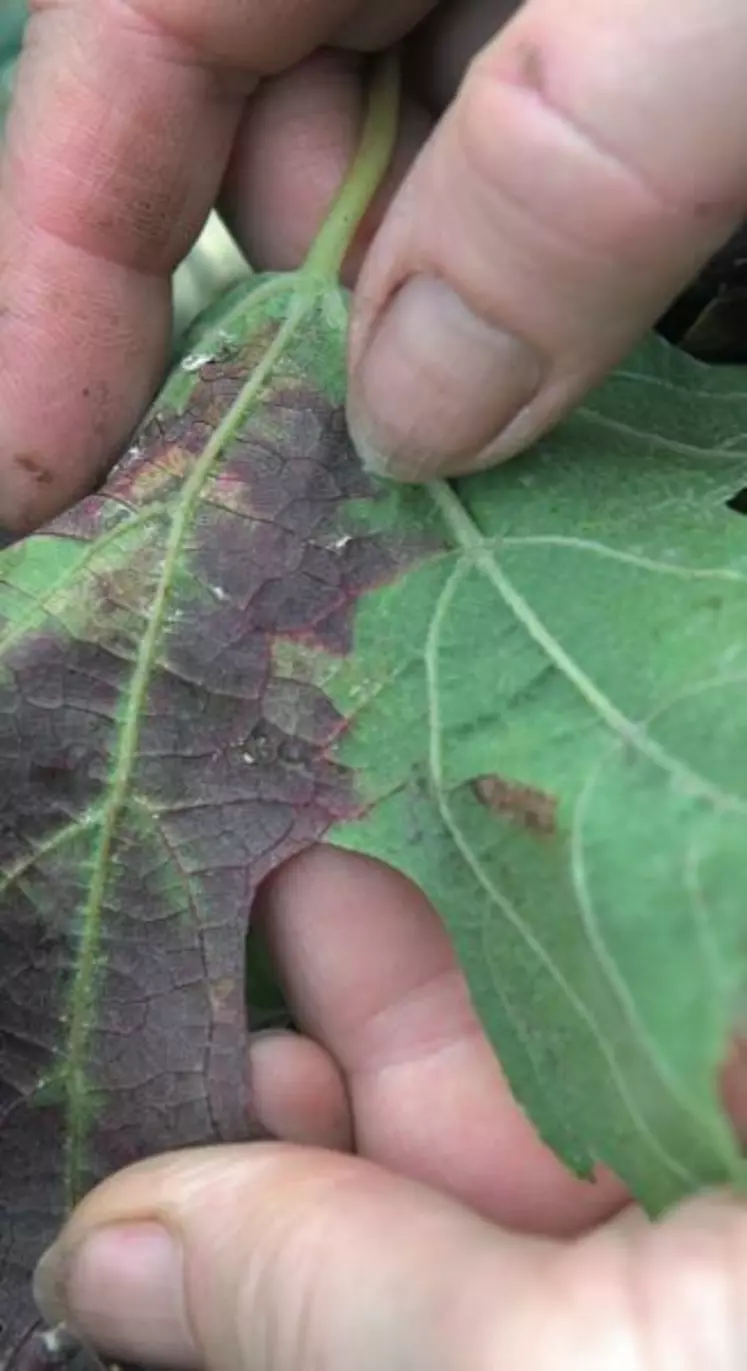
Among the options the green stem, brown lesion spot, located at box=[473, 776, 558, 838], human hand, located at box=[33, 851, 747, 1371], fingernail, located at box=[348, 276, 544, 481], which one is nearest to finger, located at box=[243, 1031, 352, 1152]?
human hand, located at box=[33, 851, 747, 1371]

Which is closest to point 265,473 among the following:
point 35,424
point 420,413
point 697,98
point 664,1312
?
point 420,413

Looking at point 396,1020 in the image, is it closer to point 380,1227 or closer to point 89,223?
point 380,1227

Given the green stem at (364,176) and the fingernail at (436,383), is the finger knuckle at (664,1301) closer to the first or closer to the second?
the fingernail at (436,383)

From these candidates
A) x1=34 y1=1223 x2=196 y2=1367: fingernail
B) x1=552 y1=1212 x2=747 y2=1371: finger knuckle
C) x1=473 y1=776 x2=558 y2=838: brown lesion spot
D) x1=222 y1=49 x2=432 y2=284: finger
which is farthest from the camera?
x1=222 y1=49 x2=432 y2=284: finger

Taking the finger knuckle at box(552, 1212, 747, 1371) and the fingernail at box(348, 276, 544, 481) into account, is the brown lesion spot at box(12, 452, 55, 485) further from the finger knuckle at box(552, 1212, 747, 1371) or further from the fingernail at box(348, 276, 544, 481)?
the finger knuckle at box(552, 1212, 747, 1371)

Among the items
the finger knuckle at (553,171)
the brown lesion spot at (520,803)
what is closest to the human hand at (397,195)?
the finger knuckle at (553,171)

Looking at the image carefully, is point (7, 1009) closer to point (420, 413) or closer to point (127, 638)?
point (127, 638)

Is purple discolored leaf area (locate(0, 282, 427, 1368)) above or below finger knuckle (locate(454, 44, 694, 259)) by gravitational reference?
below
